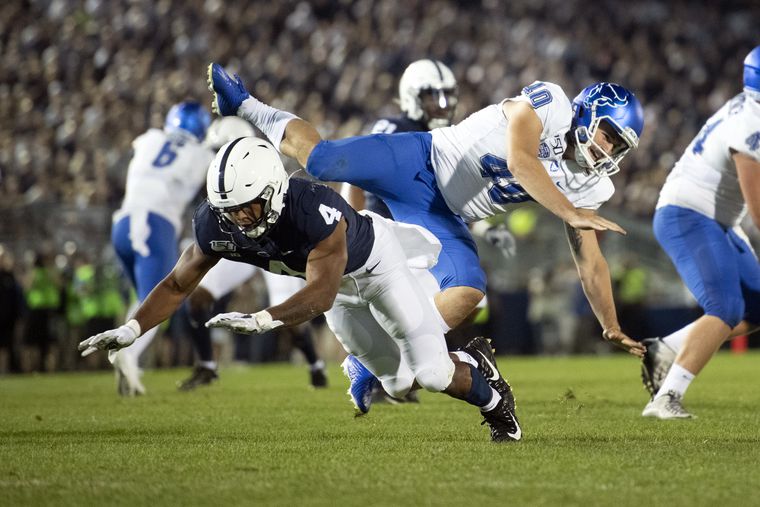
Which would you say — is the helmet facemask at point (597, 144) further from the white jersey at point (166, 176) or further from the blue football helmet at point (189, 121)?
the blue football helmet at point (189, 121)

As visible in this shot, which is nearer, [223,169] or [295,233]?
[223,169]

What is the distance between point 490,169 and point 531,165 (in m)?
0.56

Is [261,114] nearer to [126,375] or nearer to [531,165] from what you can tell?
[531,165]

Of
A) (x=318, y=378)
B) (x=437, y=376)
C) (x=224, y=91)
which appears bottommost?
(x=318, y=378)

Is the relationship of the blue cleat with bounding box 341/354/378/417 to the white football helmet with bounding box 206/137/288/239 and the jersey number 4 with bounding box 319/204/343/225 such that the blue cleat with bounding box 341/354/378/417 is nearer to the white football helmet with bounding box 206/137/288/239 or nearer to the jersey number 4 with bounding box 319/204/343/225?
the jersey number 4 with bounding box 319/204/343/225

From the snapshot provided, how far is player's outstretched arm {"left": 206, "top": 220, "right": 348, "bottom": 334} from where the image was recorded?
4.33 meters

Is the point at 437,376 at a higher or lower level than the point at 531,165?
lower

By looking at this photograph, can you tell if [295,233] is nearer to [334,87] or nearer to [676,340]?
[676,340]

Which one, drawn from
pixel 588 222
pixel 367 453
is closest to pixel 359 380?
pixel 367 453

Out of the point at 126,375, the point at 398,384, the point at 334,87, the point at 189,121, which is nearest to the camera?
the point at 398,384

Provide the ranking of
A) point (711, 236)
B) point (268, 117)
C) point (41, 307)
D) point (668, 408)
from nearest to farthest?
point (268, 117), point (668, 408), point (711, 236), point (41, 307)

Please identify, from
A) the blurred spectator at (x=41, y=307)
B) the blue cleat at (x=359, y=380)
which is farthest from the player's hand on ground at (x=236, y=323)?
the blurred spectator at (x=41, y=307)

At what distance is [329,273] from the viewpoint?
445 centimetres

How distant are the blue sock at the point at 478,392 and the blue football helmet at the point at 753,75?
91.7 inches
